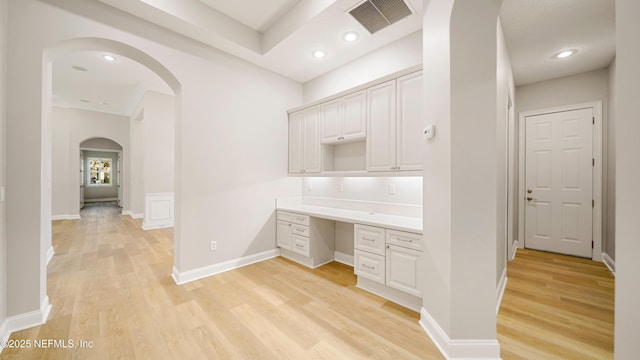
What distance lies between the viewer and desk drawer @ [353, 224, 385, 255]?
2.55m

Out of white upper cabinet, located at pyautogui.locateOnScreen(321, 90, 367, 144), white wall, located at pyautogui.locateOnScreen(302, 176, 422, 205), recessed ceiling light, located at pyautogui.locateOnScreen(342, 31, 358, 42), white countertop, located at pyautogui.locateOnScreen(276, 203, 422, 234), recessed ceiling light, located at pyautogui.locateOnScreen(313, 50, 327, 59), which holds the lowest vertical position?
white countertop, located at pyautogui.locateOnScreen(276, 203, 422, 234)

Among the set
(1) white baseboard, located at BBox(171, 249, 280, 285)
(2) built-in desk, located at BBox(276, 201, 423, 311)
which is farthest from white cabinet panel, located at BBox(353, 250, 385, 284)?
(1) white baseboard, located at BBox(171, 249, 280, 285)

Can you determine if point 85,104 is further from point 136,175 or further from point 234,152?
point 234,152

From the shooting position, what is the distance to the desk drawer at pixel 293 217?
3.42m

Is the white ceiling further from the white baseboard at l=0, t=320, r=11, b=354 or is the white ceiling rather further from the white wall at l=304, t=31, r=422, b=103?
the white baseboard at l=0, t=320, r=11, b=354

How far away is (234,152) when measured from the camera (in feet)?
11.0

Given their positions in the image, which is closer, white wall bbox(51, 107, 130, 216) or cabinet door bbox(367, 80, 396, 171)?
cabinet door bbox(367, 80, 396, 171)

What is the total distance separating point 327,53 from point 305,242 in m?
2.71

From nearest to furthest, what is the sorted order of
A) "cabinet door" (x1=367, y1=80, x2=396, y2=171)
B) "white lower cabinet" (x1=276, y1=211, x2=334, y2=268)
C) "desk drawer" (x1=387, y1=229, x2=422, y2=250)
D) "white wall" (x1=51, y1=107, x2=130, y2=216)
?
"desk drawer" (x1=387, y1=229, x2=422, y2=250) < "cabinet door" (x1=367, y1=80, x2=396, y2=171) < "white lower cabinet" (x1=276, y1=211, x2=334, y2=268) < "white wall" (x1=51, y1=107, x2=130, y2=216)

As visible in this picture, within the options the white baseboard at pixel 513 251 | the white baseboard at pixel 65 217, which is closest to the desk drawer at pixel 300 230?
the white baseboard at pixel 513 251

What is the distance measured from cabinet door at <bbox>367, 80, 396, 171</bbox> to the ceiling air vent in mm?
654

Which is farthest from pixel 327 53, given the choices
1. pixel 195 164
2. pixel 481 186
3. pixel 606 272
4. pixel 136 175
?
pixel 136 175

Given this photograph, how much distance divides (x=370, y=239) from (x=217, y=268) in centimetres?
207

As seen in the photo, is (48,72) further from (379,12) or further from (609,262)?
(609,262)
